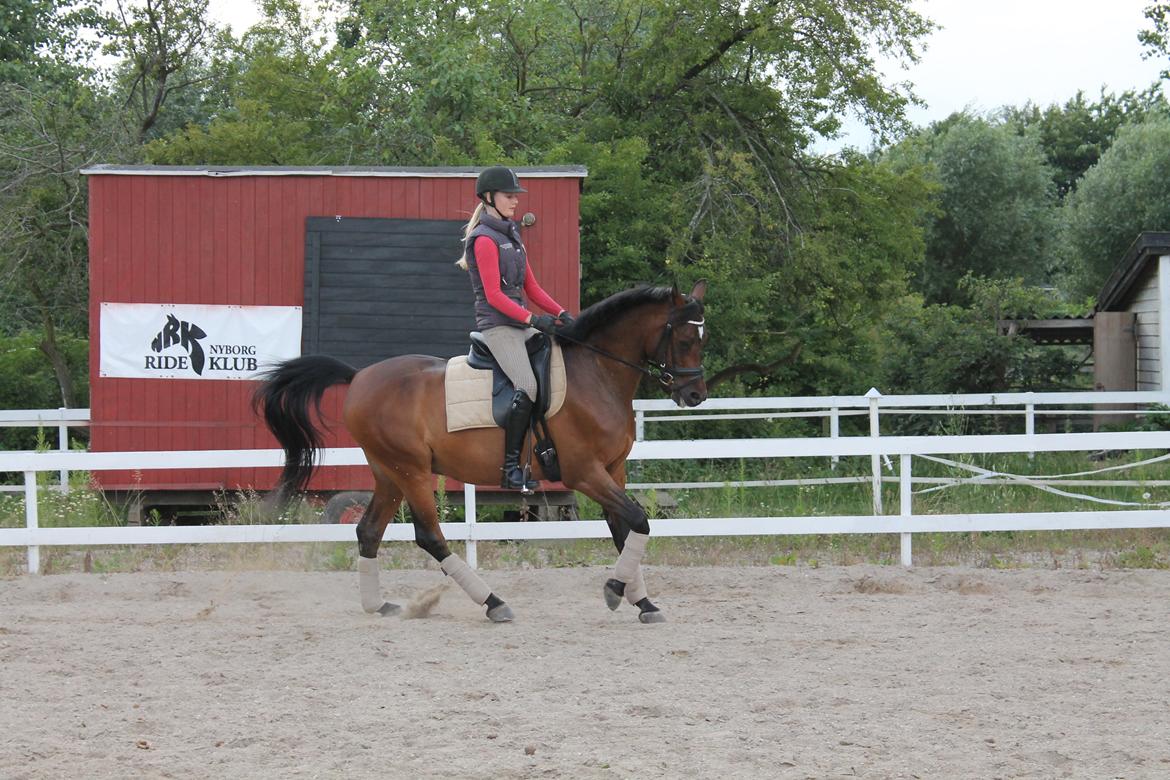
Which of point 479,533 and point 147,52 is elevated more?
point 147,52

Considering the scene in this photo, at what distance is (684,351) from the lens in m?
7.32

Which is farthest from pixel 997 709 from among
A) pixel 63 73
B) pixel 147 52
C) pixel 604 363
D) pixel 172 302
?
pixel 63 73

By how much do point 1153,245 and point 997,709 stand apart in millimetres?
12574

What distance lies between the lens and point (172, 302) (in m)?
11.6

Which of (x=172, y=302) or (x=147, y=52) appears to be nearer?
(x=172, y=302)

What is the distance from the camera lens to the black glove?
7.18 m

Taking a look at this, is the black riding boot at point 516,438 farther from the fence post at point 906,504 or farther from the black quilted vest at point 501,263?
the fence post at point 906,504

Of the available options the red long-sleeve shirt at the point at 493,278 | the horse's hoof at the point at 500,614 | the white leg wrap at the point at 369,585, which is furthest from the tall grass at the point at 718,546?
the red long-sleeve shirt at the point at 493,278

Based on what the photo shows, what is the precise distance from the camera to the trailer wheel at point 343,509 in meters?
11.4

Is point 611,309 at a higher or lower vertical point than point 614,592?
higher

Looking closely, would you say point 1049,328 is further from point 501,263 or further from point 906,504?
point 501,263

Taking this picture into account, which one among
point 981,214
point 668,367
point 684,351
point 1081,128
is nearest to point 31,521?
point 668,367

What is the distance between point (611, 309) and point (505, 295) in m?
0.67

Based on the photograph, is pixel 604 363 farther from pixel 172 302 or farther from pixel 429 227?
pixel 172 302
